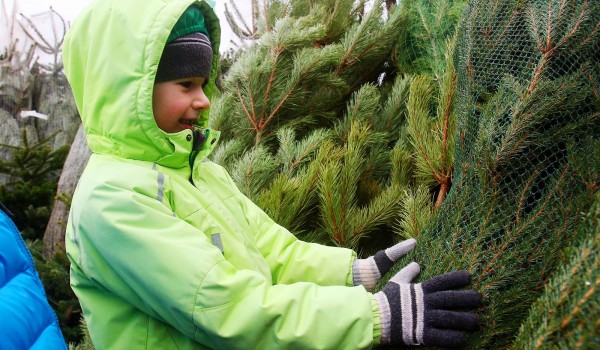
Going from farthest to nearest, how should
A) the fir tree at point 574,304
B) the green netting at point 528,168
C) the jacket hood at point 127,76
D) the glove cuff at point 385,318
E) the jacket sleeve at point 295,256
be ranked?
the jacket sleeve at point 295,256
the jacket hood at point 127,76
the glove cuff at point 385,318
the green netting at point 528,168
the fir tree at point 574,304

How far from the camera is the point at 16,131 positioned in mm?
8938

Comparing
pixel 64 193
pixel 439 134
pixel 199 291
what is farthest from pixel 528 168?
pixel 64 193

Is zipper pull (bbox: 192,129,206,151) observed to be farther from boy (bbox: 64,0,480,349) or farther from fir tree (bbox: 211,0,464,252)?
fir tree (bbox: 211,0,464,252)

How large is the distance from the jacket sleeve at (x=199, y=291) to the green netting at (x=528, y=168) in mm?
236

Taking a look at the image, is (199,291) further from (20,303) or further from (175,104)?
(175,104)

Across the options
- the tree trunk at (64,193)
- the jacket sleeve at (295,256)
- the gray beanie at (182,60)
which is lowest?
the tree trunk at (64,193)

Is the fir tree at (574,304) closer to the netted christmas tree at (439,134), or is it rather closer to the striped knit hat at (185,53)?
the netted christmas tree at (439,134)

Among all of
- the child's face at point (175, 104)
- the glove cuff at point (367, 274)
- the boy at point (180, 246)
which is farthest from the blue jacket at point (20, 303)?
the glove cuff at point (367, 274)

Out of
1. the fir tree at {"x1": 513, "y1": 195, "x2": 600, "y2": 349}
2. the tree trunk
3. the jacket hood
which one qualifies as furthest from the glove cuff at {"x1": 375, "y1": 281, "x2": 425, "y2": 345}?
the tree trunk

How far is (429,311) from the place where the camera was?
3.86 ft

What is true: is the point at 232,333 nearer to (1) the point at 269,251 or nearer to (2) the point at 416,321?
(2) the point at 416,321

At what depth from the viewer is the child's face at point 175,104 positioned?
161 cm

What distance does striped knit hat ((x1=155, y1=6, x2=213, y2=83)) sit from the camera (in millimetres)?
1631

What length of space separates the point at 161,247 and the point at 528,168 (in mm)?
812
